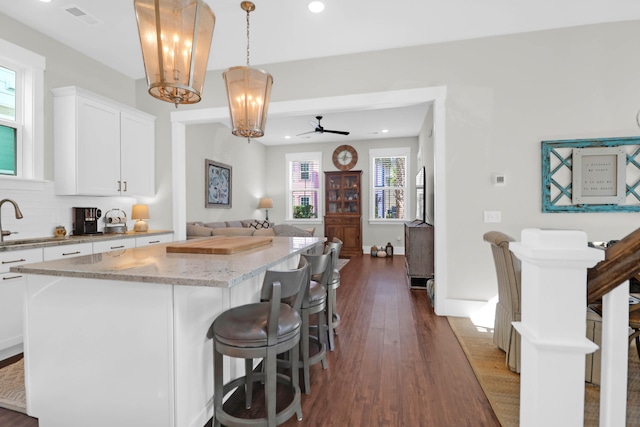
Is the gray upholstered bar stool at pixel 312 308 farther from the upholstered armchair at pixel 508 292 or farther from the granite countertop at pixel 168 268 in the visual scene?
the upholstered armchair at pixel 508 292

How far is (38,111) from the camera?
3.17m

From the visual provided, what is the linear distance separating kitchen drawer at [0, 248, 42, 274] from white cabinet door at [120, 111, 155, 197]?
4.56ft

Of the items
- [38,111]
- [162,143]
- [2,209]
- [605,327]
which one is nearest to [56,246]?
[2,209]

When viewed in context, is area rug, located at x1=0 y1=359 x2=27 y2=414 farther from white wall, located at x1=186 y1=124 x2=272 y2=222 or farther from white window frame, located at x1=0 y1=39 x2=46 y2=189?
white wall, located at x1=186 y1=124 x2=272 y2=222

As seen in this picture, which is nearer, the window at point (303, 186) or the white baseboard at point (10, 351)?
the white baseboard at point (10, 351)

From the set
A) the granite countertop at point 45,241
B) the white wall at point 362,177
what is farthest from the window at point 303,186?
the granite countertop at point 45,241

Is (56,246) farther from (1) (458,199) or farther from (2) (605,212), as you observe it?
(2) (605,212)

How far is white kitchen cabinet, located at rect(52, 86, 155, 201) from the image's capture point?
3309mm

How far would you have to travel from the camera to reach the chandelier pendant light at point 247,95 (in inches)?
91.5

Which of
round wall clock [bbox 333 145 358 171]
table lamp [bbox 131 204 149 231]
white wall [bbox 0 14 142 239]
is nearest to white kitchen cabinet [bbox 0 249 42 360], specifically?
white wall [bbox 0 14 142 239]

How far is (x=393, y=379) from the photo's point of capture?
2078 millimetres

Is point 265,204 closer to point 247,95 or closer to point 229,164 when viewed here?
point 229,164

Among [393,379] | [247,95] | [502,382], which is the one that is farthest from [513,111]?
[393,379]

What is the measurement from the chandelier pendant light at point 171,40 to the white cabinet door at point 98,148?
2.47 metres
